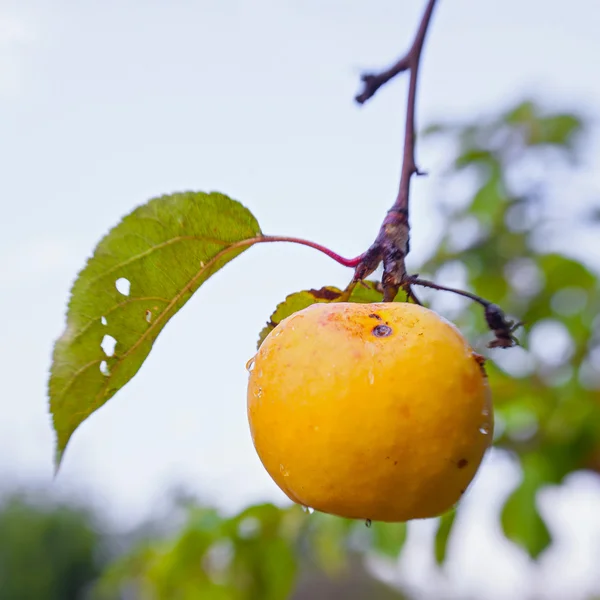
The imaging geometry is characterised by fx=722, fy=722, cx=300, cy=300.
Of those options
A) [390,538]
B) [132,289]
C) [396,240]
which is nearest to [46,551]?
[390,538]

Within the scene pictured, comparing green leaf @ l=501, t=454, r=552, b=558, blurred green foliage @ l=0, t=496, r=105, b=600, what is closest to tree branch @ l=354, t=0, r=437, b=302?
green leaf @ l=501, t=454, r=552, b=558

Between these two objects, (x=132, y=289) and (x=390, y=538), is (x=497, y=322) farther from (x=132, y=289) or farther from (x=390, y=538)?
(x=390, y=538)

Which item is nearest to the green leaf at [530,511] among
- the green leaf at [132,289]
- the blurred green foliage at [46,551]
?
the green leaf at [132,289]

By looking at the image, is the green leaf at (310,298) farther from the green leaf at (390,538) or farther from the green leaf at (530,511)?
the green leaf at (530,511)

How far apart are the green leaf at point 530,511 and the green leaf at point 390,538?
33 cm

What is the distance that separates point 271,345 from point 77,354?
0.25 meters

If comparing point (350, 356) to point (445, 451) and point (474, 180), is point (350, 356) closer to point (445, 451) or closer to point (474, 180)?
point (445, 451)

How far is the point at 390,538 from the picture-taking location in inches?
70.6

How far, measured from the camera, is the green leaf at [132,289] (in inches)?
32.3

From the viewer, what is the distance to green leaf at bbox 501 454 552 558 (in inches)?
73.5

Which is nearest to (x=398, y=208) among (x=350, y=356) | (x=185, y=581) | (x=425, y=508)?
(x=350, y=356)

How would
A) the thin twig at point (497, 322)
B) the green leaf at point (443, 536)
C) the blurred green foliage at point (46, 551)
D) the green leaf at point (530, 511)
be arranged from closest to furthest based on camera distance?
the thin twig at point (497, 322), the green leaf at point (443, 536), the green leaf at point (530, 511), the blurred green foliage at point (46, 551)

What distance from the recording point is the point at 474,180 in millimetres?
2514

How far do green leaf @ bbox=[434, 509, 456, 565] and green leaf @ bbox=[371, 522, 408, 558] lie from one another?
8 centimetres
